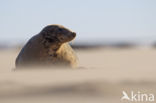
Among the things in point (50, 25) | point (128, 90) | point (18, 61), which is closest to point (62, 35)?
point (50, 25)

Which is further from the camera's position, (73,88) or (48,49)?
(48,49)

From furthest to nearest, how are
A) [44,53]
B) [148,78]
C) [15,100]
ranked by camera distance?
[44,53] → [148,78] → [15,100]

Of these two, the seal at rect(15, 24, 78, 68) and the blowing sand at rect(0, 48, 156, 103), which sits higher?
the seal at rect(15, 24, 78, 68)

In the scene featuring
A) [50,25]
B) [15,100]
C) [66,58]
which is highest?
[50,25]

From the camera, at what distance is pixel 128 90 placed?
5.05m

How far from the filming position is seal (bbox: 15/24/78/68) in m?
8.87

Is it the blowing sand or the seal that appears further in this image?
the seal

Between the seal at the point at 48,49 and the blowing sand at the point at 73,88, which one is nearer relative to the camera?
the blowing sand at the point at 73,88

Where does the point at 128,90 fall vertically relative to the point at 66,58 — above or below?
below

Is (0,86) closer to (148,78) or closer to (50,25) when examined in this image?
(148,78)

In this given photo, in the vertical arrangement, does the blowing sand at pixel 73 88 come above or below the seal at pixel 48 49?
below

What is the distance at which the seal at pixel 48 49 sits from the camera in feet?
29.1

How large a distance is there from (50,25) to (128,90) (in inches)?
176

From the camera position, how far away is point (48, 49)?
8.95 meters
